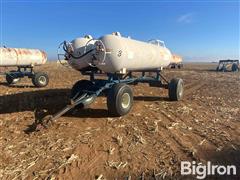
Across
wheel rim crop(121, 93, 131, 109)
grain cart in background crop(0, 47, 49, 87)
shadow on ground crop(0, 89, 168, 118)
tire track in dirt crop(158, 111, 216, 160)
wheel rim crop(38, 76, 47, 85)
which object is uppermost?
grain cart in background crop(0, 47, 49, 87)

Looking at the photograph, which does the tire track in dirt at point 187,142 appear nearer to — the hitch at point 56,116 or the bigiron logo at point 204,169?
the bigiron logo at point 204,169

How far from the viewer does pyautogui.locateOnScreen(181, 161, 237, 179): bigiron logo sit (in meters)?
5.23

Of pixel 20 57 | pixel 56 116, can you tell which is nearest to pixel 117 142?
pixel 56 116

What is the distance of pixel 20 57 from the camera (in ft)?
55.8

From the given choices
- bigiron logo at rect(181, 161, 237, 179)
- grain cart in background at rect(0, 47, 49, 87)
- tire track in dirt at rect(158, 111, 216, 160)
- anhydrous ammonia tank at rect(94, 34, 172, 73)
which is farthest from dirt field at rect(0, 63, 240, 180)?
grain cart in background at rect(0, 47, 49, 87)

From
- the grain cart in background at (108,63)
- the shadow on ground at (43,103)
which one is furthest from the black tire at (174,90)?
the grain cart in background at (108,63)

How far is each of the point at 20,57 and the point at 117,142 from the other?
12566mm

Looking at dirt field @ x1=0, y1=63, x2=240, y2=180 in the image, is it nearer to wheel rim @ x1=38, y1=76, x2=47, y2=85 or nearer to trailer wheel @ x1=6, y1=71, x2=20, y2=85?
wheel rim @ x1=38, y1=76, x2=47, y2=85

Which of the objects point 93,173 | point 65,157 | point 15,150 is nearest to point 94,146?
point 65,157

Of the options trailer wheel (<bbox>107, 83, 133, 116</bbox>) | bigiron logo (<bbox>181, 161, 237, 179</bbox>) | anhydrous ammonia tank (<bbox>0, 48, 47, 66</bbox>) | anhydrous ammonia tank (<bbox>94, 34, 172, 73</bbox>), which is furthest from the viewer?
anhydrous ammonia tank (<bbox>0, 48, 47, 66</bbox>)

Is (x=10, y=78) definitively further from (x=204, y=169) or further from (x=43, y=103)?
(x=204, y=169)

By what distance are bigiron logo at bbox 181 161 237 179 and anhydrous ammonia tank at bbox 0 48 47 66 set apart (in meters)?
14.2

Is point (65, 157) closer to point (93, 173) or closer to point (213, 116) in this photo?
point (93, 173)

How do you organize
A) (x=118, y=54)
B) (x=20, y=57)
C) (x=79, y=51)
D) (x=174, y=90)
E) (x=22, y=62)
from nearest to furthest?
(x=118, y=54) → (x=79, y=51) → (x=174, y=90) → (x=20, y=57) → (x=22, y=62)
